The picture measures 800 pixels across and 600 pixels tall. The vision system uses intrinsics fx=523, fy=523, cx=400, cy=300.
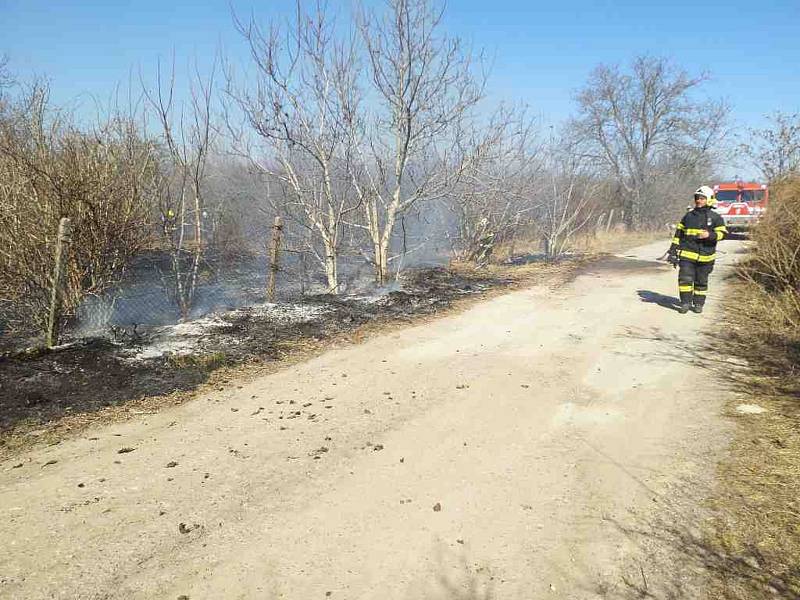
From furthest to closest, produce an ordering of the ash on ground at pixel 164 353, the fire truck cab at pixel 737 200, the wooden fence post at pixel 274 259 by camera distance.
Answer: the fire truck cab at pixel 737 200 < the wooden fence post at pixel 274 259 < the ash on ground at pixel 164 353

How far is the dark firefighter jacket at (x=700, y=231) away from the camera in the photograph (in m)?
7.91

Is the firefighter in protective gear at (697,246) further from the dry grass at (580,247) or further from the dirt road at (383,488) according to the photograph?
the dry grass at (580,247)

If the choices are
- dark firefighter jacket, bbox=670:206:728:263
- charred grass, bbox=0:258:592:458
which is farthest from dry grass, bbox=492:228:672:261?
charred grass, bbox=0:258:592:458

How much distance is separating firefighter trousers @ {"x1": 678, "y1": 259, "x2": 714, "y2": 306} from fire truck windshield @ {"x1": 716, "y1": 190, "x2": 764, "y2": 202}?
16.8 metres

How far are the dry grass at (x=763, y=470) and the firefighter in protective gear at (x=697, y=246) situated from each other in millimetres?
647

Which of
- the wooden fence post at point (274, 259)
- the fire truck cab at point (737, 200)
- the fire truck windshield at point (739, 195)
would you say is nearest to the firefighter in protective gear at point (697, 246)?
the wooden fence post at point (274, 259)

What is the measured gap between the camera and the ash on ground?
192 inches

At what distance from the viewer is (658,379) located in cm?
554

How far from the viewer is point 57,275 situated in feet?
20.1

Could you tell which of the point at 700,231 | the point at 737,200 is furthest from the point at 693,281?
the point at 737,200

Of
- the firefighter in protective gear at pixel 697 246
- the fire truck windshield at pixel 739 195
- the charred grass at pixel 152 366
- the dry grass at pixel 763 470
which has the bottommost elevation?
the dry grass at pixel 763 470

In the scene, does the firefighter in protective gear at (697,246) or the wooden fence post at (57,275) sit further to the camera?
the firefighter in protective gear at (697,246)

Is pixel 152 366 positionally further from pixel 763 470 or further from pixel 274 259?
Answer: pixel 763 470

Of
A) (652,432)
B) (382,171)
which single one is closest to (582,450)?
(652,432)
